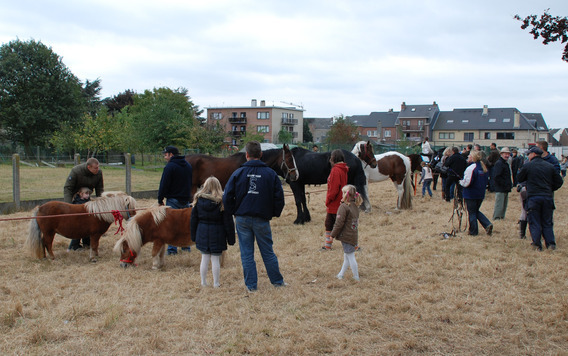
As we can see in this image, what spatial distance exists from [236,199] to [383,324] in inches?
86.6

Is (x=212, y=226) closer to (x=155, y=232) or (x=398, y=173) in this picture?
(x=155, y=232)

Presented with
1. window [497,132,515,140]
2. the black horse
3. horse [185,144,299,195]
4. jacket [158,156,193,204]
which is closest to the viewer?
jacket [158,156,193,204]

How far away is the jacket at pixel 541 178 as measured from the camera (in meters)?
7.50

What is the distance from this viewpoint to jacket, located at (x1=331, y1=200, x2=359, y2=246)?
6.00 m

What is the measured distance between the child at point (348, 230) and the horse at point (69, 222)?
347 centimetres

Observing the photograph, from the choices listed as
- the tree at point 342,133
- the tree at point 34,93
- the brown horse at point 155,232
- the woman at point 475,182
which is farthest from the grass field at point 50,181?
the tree at point 342,133

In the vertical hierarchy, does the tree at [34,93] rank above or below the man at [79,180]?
above

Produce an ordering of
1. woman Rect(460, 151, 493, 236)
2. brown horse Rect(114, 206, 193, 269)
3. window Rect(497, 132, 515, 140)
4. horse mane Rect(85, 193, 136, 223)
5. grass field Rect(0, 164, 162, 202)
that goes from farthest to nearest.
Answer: window Rect(497, 132, 515, 140) → grass field Rect(0, 164, 162, 202) → woman Rect(460, 151, 493, 236) → horse mane Rect(85, 193, 136, 223) → brown horse Rect(114, 206, 193, 269)

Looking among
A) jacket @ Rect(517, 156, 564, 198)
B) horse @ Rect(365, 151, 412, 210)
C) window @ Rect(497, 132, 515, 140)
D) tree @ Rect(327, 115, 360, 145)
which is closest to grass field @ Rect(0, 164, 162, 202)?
horse @ Rect(365, 151, 412, 210)

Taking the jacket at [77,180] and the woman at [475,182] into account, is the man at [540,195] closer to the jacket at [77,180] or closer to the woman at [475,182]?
the woman at [475,182]

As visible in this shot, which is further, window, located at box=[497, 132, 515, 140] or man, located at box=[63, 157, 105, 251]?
window, located at box=[497, 132, 515, 140]

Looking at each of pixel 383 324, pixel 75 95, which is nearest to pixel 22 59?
pixel 75 95

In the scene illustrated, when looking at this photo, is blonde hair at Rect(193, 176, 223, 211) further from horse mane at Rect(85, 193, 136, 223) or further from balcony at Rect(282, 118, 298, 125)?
balcony at Rect(282, 118, 298, 125)

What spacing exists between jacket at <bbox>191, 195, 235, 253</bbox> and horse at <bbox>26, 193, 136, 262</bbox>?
2.13 m
